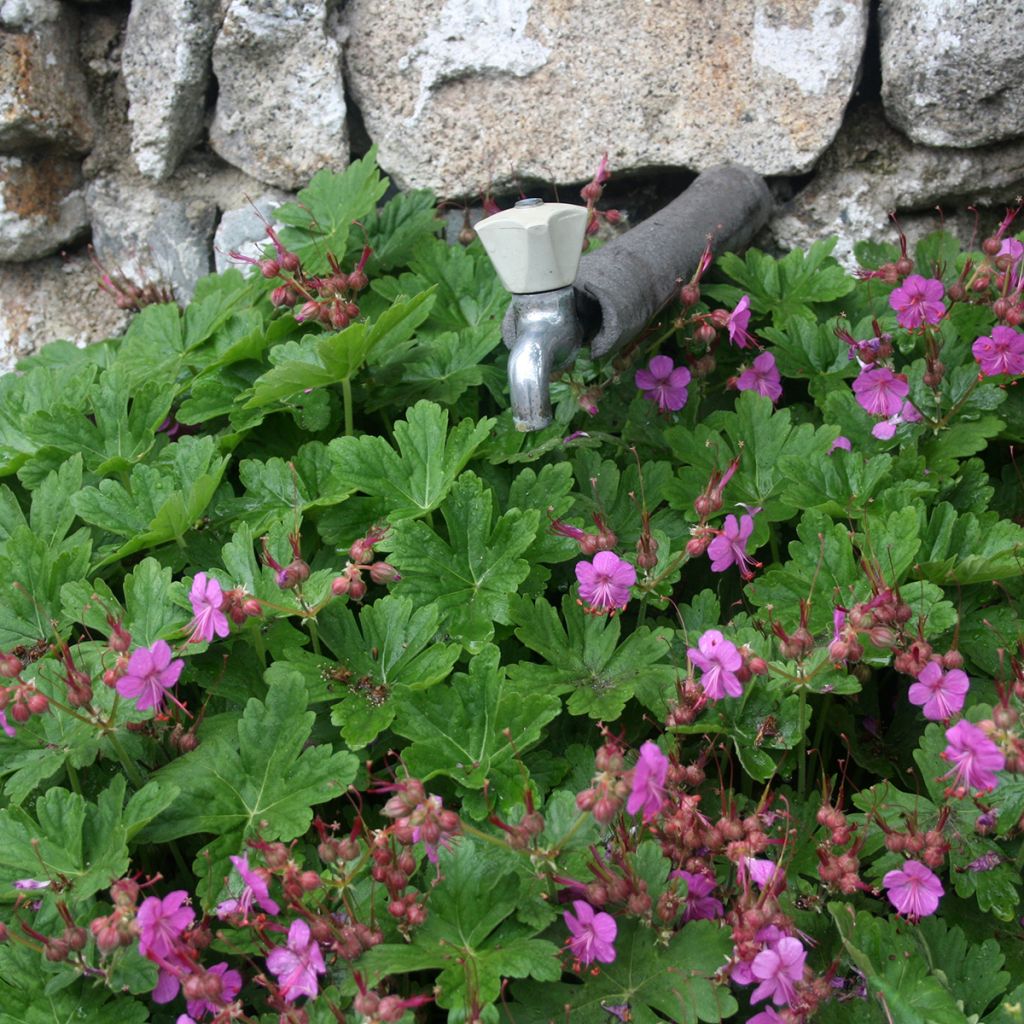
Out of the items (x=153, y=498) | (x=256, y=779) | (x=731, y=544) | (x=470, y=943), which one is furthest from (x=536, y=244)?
(x=470, y=943)

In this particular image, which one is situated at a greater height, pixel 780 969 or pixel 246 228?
pixel 246 228

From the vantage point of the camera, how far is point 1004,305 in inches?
76.6

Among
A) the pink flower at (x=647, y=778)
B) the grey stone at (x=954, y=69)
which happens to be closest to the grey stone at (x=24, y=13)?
the grey stone at (x=954, y=69)

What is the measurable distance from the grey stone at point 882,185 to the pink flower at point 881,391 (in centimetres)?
58

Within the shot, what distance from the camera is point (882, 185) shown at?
2410 millimetres

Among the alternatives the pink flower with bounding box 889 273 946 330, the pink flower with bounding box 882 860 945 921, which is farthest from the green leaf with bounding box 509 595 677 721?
the pink flower with bounding box 889 273 946 330

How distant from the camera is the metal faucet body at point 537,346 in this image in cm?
176

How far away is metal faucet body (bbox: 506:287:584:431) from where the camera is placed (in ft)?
5.78

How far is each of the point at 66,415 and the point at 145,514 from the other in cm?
35

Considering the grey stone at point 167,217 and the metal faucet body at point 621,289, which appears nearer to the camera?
the metal faucet body at point 621,289

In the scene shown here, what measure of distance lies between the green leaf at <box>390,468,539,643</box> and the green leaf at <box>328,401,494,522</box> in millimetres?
58

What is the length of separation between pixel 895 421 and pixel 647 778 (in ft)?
3.26

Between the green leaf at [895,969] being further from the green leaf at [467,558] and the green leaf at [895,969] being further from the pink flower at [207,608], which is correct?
the pink flower at [207,608]

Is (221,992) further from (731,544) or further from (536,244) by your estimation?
(536,244)
